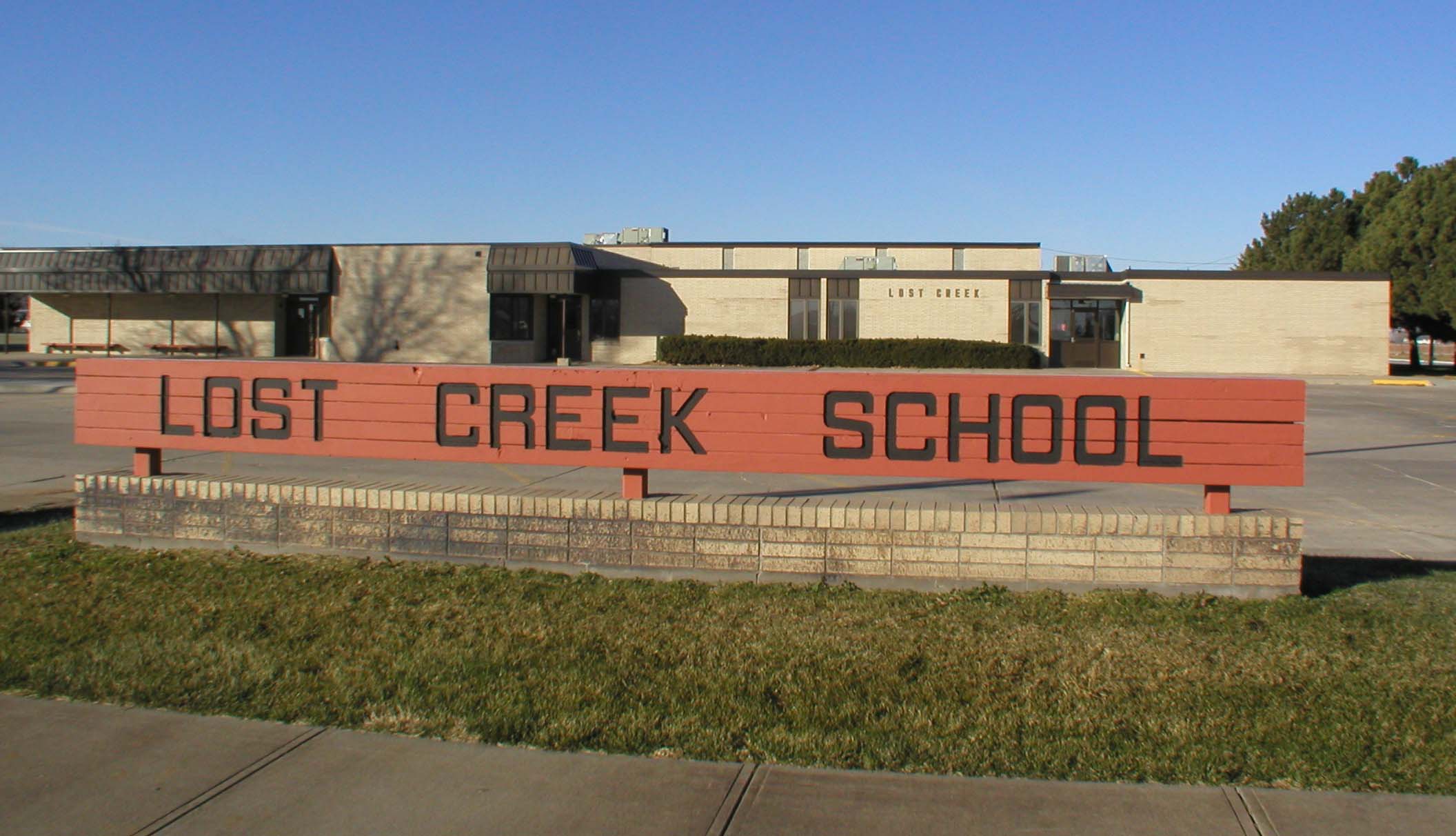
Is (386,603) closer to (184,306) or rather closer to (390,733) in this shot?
(390,733)

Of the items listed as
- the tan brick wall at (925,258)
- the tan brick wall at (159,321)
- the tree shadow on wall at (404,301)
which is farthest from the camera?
the tan brick wall at (925,258)

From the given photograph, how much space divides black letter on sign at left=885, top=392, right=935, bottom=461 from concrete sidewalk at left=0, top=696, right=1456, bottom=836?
3195mm

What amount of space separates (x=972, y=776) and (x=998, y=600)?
2.48 m

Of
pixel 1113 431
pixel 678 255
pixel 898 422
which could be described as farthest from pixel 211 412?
pixel 678 255

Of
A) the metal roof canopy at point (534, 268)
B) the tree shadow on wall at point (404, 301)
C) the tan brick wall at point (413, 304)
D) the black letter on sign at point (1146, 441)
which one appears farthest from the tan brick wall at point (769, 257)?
the black letter on sign at point (1146, 441)

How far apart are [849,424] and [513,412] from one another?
2.36 metres

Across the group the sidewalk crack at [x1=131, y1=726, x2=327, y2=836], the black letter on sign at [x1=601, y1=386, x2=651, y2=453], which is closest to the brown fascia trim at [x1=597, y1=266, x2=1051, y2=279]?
the black letter on sign at [x1=601, y1=386, x2=651, y2=453]

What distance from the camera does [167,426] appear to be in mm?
8461

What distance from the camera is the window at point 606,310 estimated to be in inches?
1689

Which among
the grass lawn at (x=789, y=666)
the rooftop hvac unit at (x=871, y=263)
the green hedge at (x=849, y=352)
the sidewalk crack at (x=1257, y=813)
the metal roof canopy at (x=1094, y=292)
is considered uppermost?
the rooftop hvac unit at (x=871, y=263)

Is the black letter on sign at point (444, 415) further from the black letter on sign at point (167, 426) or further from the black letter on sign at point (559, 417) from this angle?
the black letter on sign at point (167, 426)

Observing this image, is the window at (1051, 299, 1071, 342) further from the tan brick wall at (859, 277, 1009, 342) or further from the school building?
the tan brick wall at (859, 277, 1009, 342)

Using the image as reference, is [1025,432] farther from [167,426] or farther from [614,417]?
[167,426]

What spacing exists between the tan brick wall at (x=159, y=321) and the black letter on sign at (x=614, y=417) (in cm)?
3879
